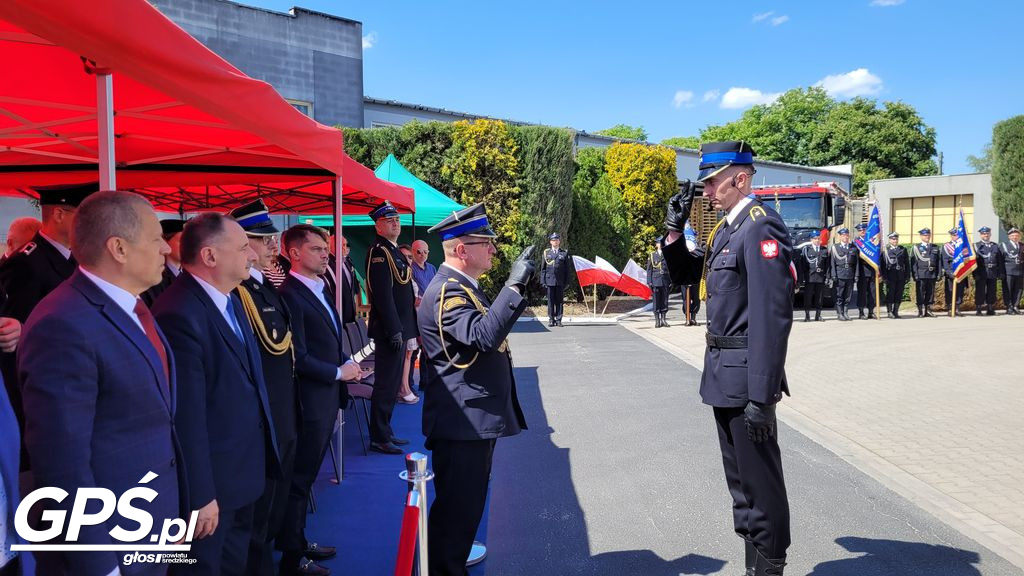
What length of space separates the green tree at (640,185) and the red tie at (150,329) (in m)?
19.8

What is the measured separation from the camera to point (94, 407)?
76.3 inches

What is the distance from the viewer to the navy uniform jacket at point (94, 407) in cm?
186

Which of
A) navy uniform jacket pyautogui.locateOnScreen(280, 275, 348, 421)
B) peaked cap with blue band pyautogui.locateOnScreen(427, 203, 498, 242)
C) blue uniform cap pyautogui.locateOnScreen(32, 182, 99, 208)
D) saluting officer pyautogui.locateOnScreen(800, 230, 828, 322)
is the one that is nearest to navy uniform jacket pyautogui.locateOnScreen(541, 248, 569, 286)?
saluting officer pyautogui.locateOnScreen(800, 230, 828, 322)

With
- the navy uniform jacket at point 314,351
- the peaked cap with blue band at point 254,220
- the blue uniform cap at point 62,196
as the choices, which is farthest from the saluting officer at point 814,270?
the blue uniform cap at point 62,196

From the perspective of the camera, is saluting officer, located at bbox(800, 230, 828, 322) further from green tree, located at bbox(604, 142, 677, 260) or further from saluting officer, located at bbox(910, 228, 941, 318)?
green tree, located at bbox(604, 142, 677, 260)

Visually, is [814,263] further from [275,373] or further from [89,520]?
[89,520]

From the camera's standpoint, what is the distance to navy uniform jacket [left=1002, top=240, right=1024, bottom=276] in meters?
17.7

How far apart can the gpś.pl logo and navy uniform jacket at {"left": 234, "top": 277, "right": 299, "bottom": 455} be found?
120 cm

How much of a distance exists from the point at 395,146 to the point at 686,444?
46.9 feet

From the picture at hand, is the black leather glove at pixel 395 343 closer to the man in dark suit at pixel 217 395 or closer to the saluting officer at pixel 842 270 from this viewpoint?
the man in dark suit at pixel 217 395

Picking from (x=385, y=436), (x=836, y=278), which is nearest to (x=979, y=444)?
(x=385, y=436)

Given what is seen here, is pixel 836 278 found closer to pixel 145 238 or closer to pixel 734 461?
pixel 734 461

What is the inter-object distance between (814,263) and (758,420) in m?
14.4

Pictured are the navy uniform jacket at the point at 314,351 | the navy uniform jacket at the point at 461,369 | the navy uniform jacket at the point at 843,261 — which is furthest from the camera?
the navy uniform jacket at the point at 843,261
